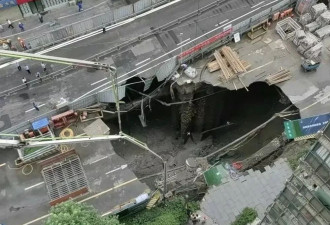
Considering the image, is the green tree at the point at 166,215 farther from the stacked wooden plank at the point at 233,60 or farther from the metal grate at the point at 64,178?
the stacked wooden plank at the point at 233,60

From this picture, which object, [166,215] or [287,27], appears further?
[287,27]

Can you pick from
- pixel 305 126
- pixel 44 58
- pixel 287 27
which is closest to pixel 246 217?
pixel 305 126

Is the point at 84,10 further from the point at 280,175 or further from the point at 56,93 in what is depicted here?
the point at 280,175

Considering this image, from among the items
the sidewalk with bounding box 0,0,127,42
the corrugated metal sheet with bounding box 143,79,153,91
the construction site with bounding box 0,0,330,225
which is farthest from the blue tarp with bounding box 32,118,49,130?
the sidewalk with bounding box 0,0,127,42

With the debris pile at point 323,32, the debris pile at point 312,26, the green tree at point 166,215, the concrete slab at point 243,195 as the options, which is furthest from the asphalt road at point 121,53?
the concrete slab at point 243,195

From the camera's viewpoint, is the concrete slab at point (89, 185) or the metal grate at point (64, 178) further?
the metal grate at point (64, 178)

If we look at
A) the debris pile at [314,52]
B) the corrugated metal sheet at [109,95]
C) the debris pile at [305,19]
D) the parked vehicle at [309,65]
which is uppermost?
the corrugated metal sheet at [109,95]

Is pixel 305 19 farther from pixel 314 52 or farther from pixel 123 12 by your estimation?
pixel 123 12
